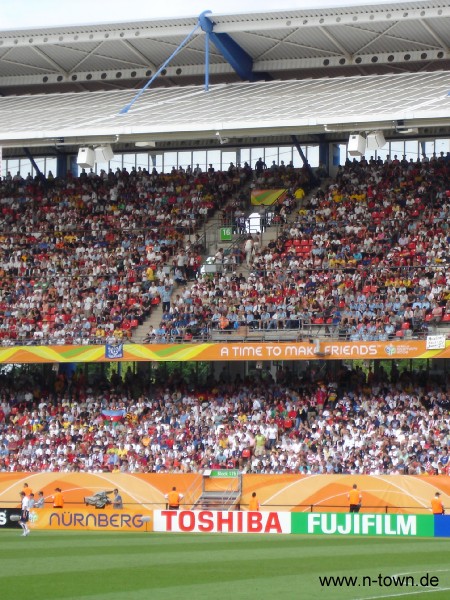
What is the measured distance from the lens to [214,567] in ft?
70.0

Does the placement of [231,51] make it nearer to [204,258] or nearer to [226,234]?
[226,234]

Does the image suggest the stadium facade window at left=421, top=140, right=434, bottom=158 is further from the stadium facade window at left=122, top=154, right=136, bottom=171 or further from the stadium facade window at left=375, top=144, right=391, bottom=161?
the stadium facade window at left=122, top=154, right=136, bottom=171

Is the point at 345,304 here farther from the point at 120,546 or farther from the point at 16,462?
the point at 120,546

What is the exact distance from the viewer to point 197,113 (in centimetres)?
4362

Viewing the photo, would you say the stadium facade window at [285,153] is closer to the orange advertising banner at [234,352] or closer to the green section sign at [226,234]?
the green section sign at [226,234]

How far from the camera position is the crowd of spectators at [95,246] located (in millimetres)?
44312

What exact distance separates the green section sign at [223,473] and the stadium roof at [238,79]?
11.4 m

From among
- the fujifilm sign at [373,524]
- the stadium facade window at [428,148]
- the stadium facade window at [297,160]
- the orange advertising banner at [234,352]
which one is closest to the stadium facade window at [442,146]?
the stadium facade window at [428,148]

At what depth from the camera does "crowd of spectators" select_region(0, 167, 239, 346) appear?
145ft

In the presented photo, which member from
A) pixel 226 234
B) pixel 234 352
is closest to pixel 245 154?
pixel 226 234

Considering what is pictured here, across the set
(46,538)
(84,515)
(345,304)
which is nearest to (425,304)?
(345,304)

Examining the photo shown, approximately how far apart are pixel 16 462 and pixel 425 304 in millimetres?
14331

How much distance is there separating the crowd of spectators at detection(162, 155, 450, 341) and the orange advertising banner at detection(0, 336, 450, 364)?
576 mm

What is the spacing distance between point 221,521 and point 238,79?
22854mm
